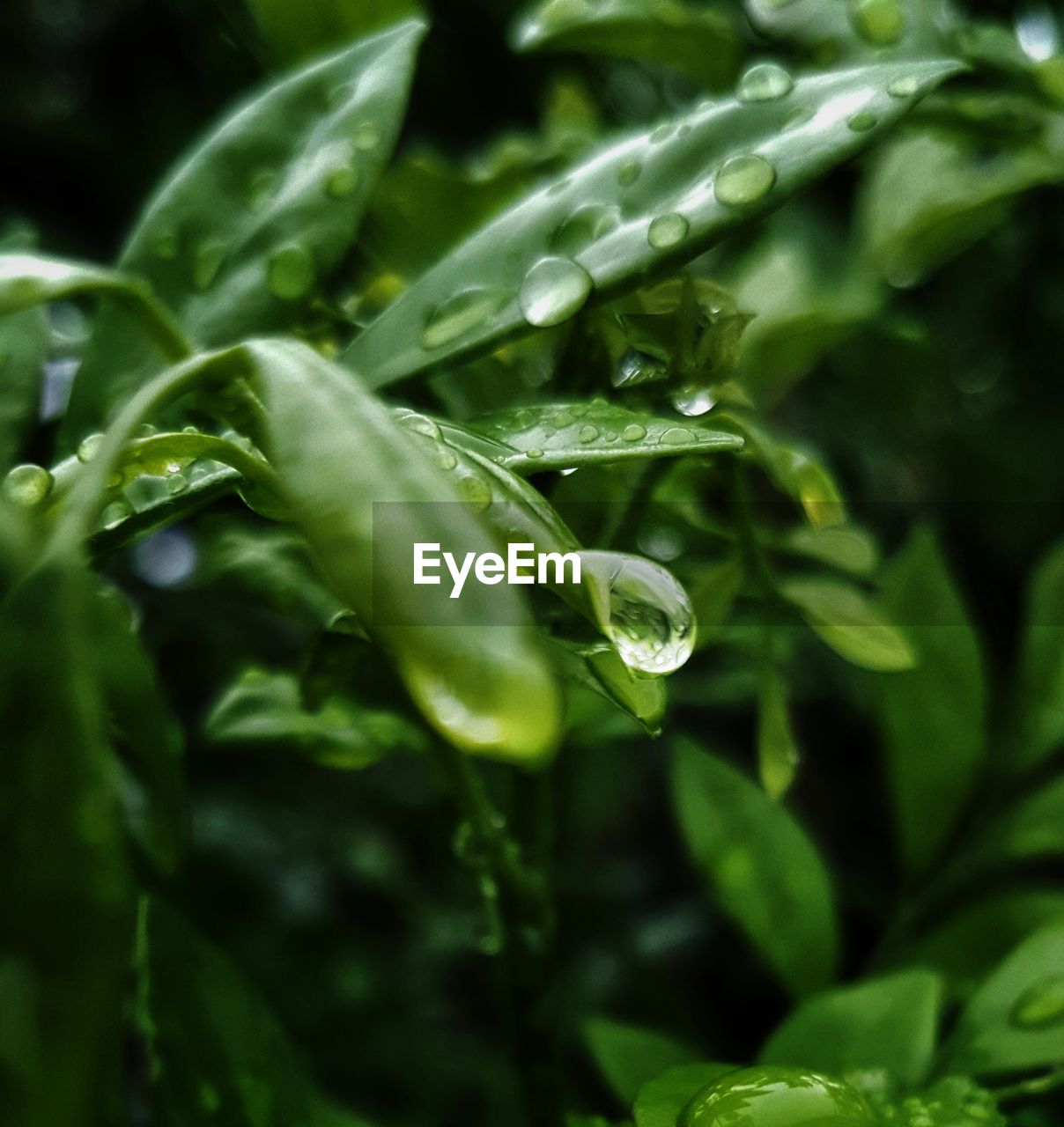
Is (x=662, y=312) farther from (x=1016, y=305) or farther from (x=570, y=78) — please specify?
(x=1016, y=305)

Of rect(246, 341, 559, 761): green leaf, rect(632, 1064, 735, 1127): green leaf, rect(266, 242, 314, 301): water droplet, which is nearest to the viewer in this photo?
rect(246, 341, 559, 761): green leaf

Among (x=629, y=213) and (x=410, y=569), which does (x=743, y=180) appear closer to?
(x=629, y=213)

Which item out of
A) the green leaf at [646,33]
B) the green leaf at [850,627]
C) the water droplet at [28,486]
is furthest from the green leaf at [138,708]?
the green leaf at [646,33]

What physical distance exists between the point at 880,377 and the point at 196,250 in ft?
1.85

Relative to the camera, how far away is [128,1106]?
0.60m

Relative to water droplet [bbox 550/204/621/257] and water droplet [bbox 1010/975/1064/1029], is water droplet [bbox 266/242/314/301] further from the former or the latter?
water droplet [bbox 1010/975/1064/1029]

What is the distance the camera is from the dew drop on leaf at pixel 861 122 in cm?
34

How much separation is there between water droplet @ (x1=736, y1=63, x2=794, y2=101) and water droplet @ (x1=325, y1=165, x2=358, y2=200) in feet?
0.48

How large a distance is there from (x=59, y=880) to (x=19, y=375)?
0.28 m

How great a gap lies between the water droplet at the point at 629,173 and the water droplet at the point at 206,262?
0.56ft

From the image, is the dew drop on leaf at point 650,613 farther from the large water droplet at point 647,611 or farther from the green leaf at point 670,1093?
the green leaf at point 670,1093

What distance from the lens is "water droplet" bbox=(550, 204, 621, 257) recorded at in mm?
374

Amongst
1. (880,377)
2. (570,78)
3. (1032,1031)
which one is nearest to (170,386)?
(1032,1031)

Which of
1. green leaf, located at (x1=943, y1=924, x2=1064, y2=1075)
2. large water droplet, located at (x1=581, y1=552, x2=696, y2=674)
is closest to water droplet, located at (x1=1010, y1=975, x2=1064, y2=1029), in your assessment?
green leaf, located at (x1=943, y1=924, x2=1064, y2=1075)
